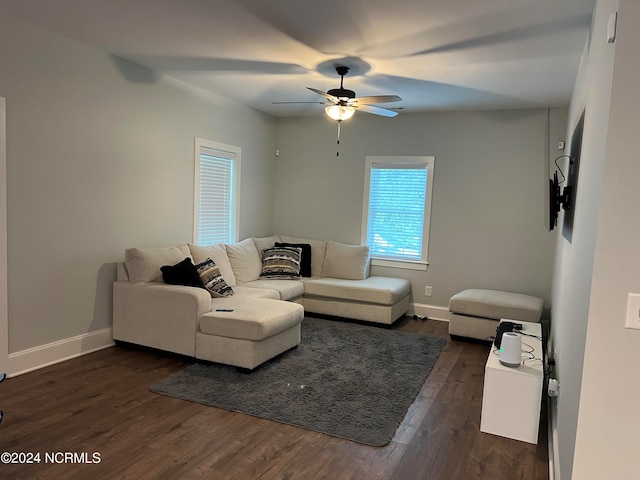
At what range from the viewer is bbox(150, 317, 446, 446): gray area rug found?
2.99 metres

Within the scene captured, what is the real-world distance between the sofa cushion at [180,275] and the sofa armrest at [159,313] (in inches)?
3.5

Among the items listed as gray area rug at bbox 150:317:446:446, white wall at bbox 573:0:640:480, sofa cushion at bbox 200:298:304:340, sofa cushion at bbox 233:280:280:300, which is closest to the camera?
white wall at bbox 573:0:640:480

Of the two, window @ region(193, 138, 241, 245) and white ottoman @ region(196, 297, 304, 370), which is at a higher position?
window @ region(193, 138, 241, 245)

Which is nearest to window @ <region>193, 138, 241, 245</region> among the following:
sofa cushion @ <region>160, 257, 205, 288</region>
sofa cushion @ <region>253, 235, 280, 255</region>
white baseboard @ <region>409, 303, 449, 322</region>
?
sofa cushion @ <region>253, 235, 280, 255</region>

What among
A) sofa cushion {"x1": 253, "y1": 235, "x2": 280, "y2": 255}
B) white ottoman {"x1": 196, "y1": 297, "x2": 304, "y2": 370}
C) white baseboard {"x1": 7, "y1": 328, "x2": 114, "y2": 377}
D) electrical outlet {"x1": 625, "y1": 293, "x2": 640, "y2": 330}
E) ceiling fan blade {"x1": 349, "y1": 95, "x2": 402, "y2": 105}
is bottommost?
white baseboard {"x1": 7, "y1": 328, "x2": 114, "y2": 377}

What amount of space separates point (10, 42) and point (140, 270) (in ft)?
6.54

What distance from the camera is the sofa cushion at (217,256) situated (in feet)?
15.7

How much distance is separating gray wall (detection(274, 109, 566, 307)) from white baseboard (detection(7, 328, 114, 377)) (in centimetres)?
327

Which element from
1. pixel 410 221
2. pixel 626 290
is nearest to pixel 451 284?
pixel 410 221

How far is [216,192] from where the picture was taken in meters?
5.66

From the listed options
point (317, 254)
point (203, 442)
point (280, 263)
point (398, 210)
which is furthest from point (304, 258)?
point (203, 442)

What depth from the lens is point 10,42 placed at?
328 centimetres

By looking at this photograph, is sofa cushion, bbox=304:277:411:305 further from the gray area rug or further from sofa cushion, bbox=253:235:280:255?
sofa cushion, bbox=253:235:280:255

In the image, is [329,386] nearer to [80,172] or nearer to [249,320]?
[249,320]
